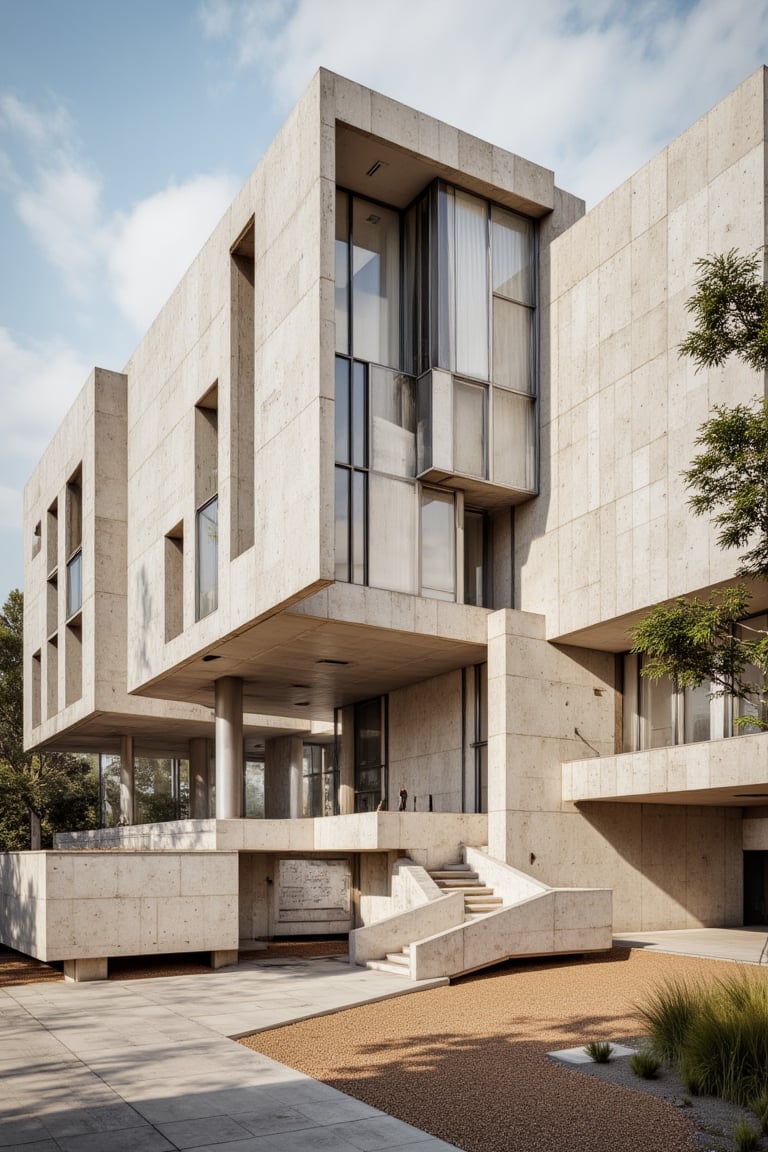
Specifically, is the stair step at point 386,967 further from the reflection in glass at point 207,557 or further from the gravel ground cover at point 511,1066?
the reflection in glass at point 207,557

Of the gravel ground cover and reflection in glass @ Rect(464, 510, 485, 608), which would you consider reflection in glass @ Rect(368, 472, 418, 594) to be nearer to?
reflection in glass @ Rect(464, 510, 485, 608)

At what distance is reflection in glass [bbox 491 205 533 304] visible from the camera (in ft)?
85.5

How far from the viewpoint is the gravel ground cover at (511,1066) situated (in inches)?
364

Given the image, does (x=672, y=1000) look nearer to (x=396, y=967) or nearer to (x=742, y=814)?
(x=396, y=967)

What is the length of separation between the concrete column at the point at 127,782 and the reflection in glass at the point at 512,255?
71.2 ft

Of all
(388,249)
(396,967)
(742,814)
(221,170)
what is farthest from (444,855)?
(221,170)

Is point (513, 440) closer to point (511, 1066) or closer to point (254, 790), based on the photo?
point (511, 1066)

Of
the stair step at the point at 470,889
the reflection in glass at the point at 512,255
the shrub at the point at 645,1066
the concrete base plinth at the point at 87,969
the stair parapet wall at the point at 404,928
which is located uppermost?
the reflection in glass at the point at 512,255

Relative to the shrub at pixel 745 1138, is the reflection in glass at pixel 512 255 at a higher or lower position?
higher

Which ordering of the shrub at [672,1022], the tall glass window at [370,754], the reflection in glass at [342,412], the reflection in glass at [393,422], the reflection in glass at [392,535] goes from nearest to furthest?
1. the shrub at [672,1022]
2. the reflection in glass at [342,412]
3. the reflection in glass at [392,535]
4. the reflection in glass at [393,422]
5. the tall glass window at [370,754]

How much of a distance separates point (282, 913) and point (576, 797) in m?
8.76

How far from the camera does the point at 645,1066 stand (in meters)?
10.8

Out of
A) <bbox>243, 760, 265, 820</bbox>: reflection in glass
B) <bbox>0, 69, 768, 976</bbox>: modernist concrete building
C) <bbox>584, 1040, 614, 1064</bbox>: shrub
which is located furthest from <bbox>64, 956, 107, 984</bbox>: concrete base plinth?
<bbox>243, 760, 265, 820</bbox>: reflection in glass

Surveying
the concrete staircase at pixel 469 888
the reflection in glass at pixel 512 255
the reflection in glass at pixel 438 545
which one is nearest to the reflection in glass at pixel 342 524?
the reflection in glass at pixel 438 545
